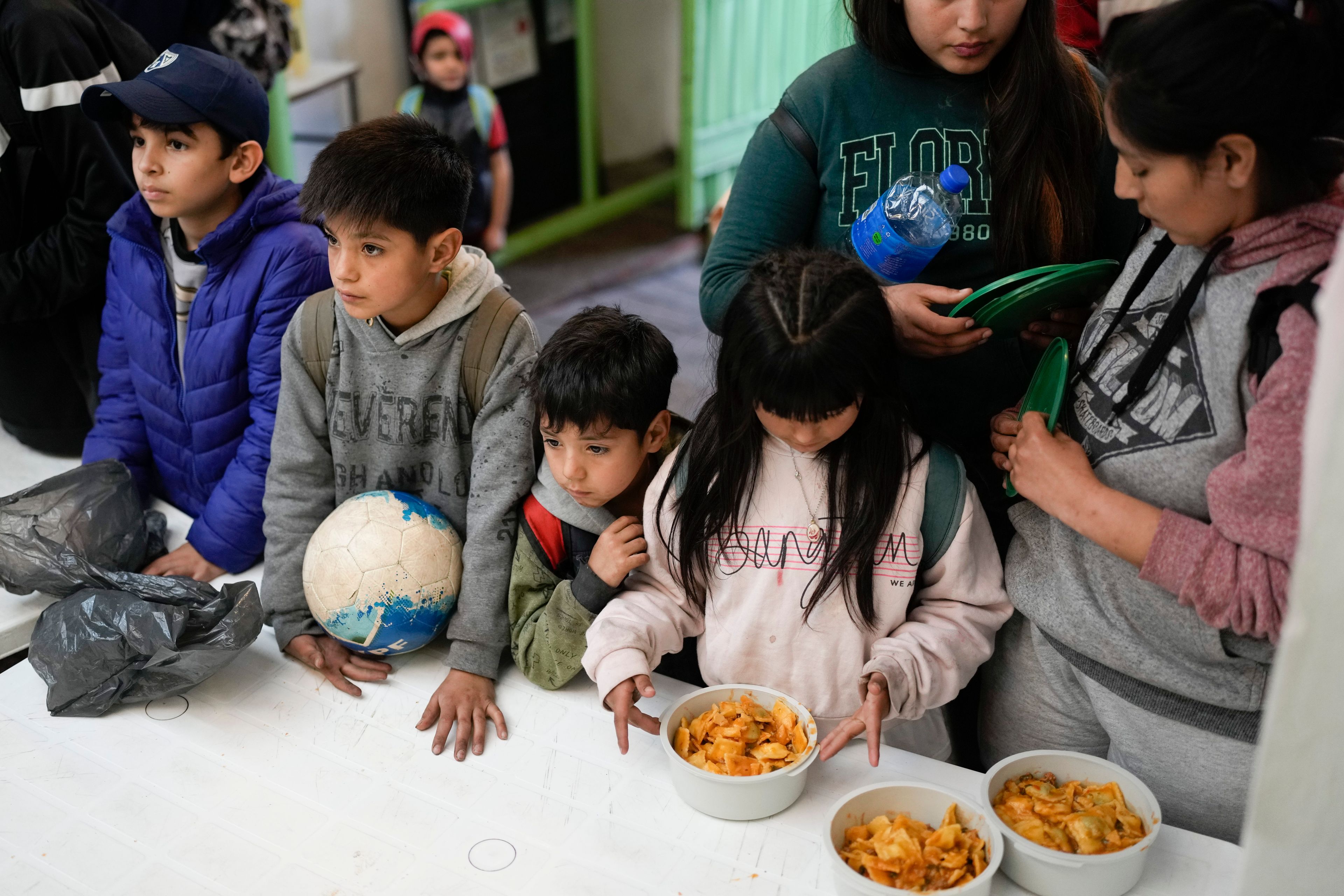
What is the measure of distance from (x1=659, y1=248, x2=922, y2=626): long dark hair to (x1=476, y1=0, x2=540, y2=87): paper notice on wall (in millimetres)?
4430

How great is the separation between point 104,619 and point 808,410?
1.17 metres

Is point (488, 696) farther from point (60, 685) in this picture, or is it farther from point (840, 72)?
point (840, 72)

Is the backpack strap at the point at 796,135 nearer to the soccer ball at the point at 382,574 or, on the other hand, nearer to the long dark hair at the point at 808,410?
the long dark hair at the point at 808,410

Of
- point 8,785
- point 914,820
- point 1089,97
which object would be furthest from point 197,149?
point 914,820

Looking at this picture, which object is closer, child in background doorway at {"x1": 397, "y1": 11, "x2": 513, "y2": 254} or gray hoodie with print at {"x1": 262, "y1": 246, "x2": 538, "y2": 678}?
gray hoodie with print at {"x1": 262, "y1": 246, "x2": 538, "y2": 678}

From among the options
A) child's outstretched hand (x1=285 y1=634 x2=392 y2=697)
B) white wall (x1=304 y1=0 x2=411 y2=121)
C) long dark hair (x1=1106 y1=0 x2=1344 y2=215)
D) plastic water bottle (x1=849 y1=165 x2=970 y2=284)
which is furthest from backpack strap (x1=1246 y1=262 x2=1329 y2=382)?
white wall (x1=304 y1=0 x2=411 y2=121)

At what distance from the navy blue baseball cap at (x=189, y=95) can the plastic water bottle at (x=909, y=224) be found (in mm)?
1171

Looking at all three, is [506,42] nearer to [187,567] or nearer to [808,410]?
[187,567]

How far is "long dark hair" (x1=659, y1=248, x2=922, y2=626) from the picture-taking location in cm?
141

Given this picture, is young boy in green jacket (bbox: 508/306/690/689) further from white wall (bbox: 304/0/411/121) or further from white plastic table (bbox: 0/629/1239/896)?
white wall (bbox: 304/0/411/121)

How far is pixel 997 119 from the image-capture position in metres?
1.62

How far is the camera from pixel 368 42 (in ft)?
17.1

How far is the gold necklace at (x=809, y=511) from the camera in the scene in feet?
5.17

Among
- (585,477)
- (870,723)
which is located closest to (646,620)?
(585,477)
